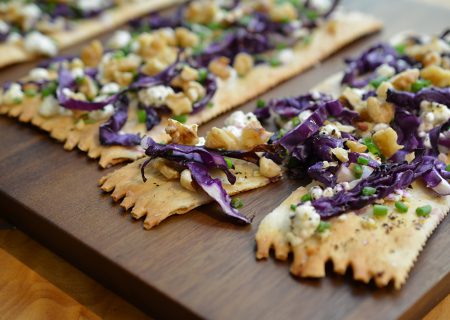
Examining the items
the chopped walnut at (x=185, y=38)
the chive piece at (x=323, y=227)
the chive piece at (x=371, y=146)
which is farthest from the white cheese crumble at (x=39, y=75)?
the chive piece at (x=323, y=227)

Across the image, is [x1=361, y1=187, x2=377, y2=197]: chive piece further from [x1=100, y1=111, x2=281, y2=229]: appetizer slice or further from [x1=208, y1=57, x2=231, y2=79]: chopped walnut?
[x1=208, y1=57, x2=231, y2=79]: chopped walnut

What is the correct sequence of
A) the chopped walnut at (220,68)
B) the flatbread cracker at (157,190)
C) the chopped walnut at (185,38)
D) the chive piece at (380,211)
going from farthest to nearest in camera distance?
the chopped walnut at (185,38)
the chopped walnut at (220,68)
the flatbread cracker at (157,190)
the chive piece at (380,211)

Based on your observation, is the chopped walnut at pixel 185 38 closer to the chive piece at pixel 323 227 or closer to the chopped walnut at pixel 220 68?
the chopped walnut at pixel 220 68

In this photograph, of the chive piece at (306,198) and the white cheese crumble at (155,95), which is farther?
the white cheese crumble at (155,95)

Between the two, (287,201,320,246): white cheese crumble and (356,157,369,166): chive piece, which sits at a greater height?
(356,157,369,166): chive piece

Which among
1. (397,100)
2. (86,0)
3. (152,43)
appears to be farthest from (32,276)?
(86,0)

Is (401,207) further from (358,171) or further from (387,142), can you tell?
(387,142)

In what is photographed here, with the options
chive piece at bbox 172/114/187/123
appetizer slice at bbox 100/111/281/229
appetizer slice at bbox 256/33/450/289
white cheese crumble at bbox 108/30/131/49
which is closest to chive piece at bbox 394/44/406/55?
appetizer slice at bbox 256/33/450/289
